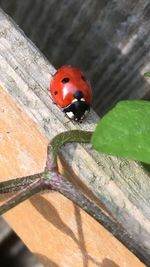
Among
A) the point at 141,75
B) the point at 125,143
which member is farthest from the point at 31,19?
the point at 125,143

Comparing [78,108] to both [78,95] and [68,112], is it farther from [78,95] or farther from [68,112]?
[78,95]

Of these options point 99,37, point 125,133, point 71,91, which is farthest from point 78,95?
point 125,133

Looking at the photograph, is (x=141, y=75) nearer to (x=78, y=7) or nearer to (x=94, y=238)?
(x=78, y=7)

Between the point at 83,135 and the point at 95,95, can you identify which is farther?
the point at 95,95

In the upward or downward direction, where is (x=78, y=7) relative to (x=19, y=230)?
upward

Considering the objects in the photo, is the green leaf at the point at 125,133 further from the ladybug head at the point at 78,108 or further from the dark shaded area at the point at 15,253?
the dark shaded area at the point at 15,253

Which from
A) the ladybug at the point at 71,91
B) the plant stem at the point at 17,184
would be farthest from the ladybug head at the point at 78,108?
the plant stem at the point at 17,184

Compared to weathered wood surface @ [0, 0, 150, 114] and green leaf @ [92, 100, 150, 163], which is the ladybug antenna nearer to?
weathered wood surface @ [0, 0, 150, 114]
